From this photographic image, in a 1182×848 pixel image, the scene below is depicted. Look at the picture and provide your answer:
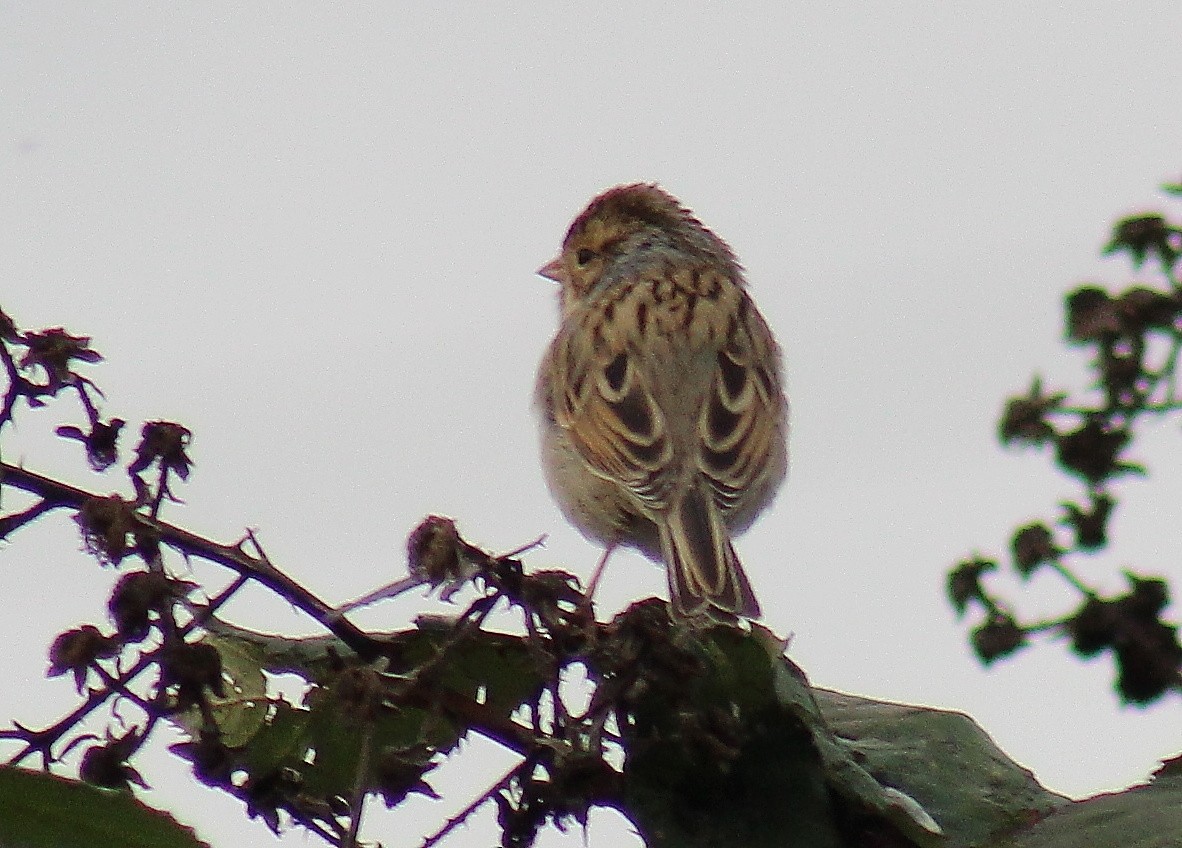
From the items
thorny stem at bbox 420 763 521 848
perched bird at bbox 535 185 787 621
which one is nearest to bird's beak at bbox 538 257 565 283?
perched bird at bbox 535 185 787 621

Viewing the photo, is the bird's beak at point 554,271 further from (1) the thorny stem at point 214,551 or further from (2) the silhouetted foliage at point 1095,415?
(1) the thorny stem at point 214,551

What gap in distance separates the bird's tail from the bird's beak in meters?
2.29

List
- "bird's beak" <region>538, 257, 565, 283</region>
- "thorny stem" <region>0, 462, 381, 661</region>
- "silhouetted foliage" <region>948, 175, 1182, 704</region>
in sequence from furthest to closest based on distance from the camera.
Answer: "bird's beak" <region>538, 257, 565, 283</region>, "silhouetted foliage" <region>948, 175, 1182, 704</region>, "thorny stem" <region>0, 462, 381, 661</region>

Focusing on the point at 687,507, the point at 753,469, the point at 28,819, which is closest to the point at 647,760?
the point at 28,819

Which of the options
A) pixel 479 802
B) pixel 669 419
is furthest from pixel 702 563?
pixel 479 802

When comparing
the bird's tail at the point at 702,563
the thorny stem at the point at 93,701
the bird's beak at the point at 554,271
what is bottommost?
the thorny stem at the point at 93,701

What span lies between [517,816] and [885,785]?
0.49 metres

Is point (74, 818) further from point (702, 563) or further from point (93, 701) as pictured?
point (702, 563)

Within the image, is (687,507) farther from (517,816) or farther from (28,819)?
(28,819)

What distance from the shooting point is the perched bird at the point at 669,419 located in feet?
16.3

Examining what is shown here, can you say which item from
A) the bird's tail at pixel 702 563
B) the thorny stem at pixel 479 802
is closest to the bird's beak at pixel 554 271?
the bird's tail at pixel 702 563

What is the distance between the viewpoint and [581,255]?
7125 millimetres

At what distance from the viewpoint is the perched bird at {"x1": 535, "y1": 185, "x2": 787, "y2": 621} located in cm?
496

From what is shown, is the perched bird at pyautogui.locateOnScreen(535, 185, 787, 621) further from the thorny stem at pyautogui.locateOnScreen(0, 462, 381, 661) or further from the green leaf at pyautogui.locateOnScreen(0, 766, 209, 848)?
the green leaf at pyautogui.locateOnScreen(0, 766, 209, 848)
